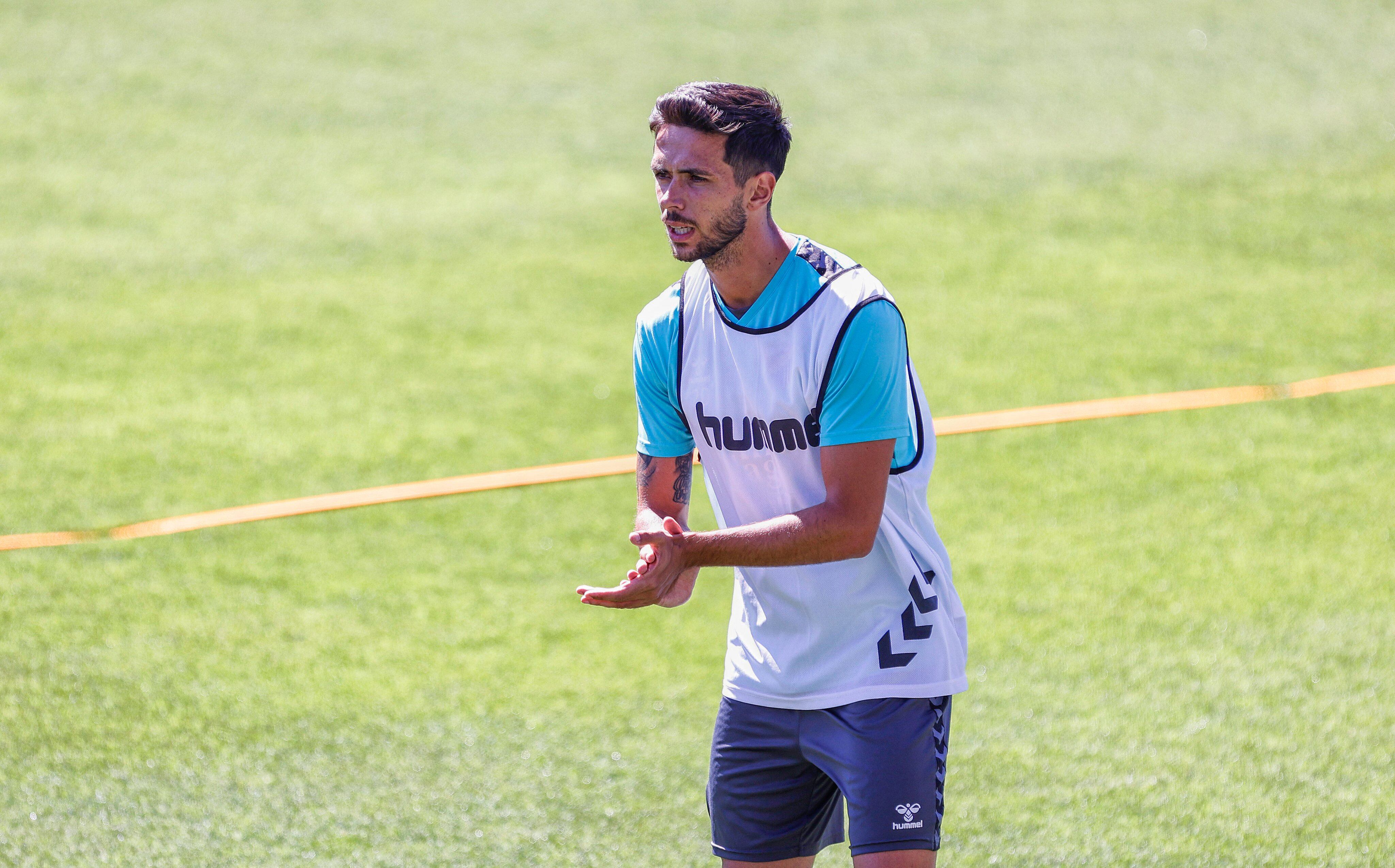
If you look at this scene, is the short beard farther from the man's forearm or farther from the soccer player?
the man's forearm

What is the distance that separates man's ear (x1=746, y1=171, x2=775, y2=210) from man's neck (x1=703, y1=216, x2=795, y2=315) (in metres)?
0.04

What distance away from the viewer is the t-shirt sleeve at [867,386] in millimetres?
3098

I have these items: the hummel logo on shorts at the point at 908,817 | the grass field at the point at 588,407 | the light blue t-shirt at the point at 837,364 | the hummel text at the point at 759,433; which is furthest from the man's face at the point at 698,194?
the grass field at the point at 588,407

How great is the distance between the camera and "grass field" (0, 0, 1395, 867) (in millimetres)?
4973

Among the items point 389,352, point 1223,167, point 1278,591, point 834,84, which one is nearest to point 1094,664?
point 1278,591

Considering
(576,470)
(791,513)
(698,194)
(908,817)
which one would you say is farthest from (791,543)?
(576,470)

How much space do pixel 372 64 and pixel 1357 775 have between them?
10801 mm

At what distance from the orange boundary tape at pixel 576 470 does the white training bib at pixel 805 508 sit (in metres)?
3.92

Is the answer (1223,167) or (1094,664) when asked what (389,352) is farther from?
(1223,167)

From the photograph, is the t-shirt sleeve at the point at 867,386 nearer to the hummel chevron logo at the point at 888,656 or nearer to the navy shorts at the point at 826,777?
the hummel chevron logo at the point at 888,656

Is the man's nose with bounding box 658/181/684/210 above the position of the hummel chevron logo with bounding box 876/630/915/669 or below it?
above

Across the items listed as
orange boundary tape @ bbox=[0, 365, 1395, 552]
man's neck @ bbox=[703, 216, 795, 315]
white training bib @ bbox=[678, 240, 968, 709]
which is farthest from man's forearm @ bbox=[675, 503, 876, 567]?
orange boundary tape @ bbox=[0, 365, 1395, 552]

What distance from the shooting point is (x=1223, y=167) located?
1141cm

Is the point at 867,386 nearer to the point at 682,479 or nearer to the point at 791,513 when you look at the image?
the point at 791,513
